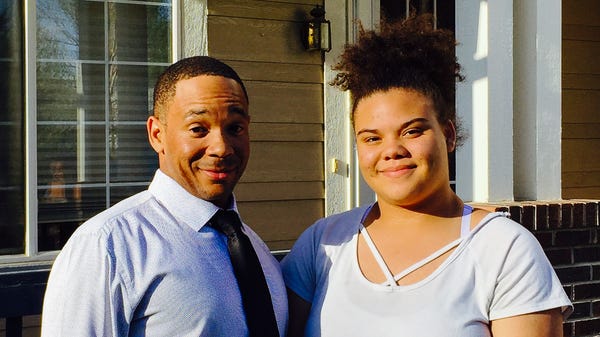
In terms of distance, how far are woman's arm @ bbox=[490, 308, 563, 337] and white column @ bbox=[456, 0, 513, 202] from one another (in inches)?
109

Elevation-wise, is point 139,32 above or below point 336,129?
above

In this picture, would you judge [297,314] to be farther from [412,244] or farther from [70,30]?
[70,30]

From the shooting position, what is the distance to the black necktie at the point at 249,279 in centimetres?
190

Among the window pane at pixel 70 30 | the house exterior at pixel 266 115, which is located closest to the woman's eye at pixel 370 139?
the house exterior at pixel 266 115

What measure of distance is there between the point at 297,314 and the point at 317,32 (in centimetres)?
301

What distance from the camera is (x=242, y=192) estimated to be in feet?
15.7

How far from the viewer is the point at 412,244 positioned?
6.75 ft

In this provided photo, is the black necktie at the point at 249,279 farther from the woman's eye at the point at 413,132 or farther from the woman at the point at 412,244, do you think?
the woman's eye at the point at 413,132

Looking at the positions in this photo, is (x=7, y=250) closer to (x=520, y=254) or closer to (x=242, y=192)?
(x=242, y=192)

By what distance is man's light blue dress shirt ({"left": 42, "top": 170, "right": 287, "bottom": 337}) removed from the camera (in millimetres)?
1684

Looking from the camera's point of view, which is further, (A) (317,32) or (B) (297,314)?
(A) (317,32)

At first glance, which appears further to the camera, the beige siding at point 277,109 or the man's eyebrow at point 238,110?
the beige siding at point 277,109

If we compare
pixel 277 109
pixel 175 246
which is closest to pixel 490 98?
pixel 277 109

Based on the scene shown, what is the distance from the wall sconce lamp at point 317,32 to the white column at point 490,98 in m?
0.90
